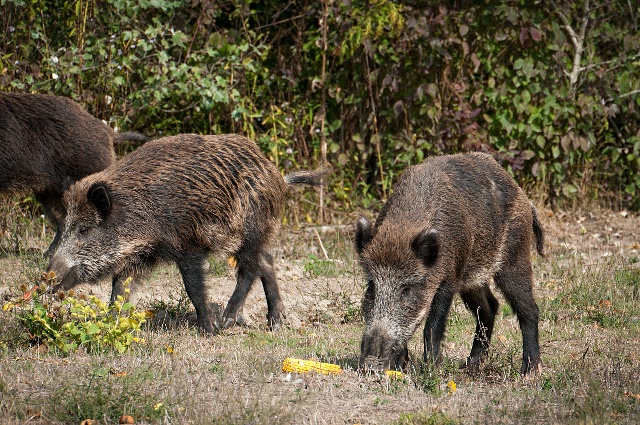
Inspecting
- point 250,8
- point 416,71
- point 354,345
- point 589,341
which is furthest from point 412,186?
point 250,8

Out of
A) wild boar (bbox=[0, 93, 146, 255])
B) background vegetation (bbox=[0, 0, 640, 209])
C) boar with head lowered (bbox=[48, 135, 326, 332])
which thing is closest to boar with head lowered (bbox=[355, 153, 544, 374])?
boar with head lowered (bbox=[48, 135, 326, 332])

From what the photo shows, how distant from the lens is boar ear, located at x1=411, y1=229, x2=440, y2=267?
18.0 feet

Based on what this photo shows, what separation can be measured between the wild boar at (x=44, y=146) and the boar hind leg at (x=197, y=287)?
2.34 metres

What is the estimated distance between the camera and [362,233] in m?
5.70

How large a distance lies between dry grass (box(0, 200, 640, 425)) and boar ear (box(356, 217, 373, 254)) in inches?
29.6

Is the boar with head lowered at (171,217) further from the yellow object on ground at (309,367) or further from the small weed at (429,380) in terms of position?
the small weed at (429,380)

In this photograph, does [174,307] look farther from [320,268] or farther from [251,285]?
[320,268]

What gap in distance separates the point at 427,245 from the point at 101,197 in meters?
2.77

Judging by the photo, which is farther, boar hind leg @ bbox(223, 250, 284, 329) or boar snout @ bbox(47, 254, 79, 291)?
boar hind leg @ bbox(223, 250, 284, 329)

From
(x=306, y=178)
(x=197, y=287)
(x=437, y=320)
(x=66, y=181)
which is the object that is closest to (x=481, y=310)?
(x=437, y=320)

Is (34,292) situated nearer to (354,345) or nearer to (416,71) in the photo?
(354,345)

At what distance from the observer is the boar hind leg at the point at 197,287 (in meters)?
7.19

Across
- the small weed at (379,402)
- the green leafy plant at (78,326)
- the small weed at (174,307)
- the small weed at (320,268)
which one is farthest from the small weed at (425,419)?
the small weed at (320,268)

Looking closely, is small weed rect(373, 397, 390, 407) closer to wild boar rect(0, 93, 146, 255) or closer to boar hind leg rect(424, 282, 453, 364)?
boar hind leg rect(424, 282, 453, 364)
